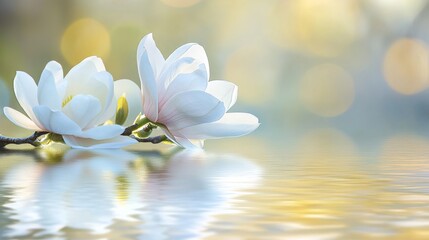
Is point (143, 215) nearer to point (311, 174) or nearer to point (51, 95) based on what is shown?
point (311, 174)

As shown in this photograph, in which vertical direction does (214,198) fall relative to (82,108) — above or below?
below

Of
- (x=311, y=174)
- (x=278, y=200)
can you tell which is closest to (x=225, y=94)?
(x=311, y=174)

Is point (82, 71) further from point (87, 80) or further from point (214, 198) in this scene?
point (214, 198)

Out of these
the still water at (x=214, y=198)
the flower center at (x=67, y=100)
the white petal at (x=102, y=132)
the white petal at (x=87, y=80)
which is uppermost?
the white petal at (x=87, y=80)

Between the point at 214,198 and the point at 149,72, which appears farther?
the point at 149,72

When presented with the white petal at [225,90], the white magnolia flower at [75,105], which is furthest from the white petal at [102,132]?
the white petal at [225,90]

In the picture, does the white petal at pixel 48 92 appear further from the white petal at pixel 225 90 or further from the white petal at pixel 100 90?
the white petal at pixel 225 90

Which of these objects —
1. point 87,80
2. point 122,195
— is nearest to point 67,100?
point 87,80

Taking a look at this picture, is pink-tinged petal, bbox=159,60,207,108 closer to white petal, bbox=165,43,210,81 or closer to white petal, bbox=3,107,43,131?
white petal, bbox=165,43,210,81
